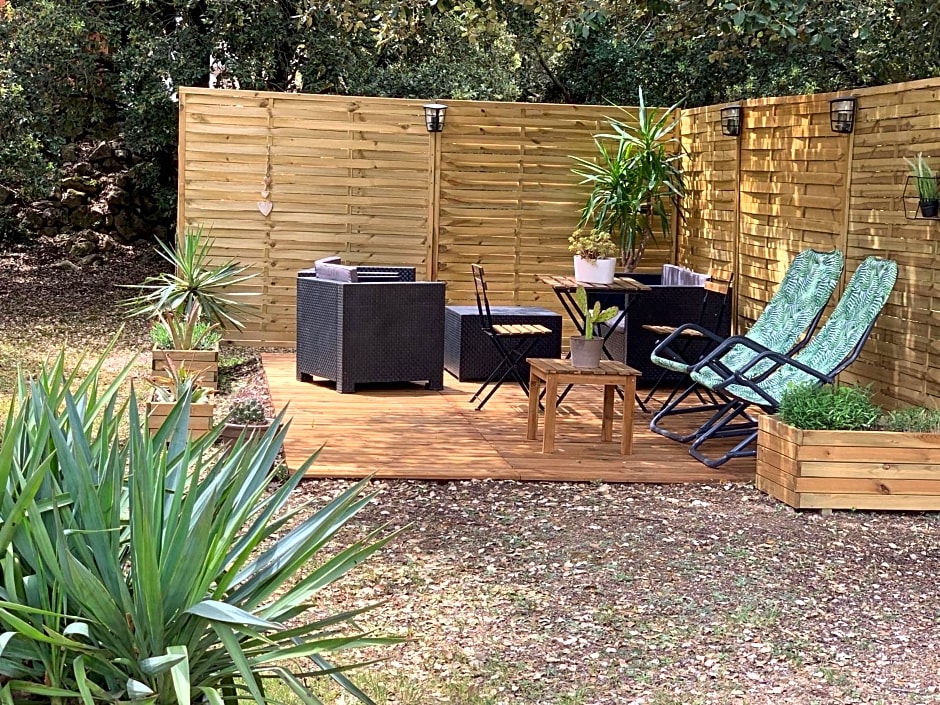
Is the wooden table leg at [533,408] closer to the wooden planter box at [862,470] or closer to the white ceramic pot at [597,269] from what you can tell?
the white ceramic pot at [597,269]

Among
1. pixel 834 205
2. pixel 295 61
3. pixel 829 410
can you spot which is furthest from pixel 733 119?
pixel 295 61

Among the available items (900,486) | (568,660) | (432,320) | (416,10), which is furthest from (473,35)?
(568,660)

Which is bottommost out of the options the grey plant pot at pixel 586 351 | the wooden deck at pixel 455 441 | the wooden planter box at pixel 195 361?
the wooden deck at pixel 455 441

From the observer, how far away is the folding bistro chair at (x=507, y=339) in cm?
723

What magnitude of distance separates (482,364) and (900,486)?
3.68 meters

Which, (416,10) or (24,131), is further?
(24,131)

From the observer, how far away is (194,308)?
24.4 feet

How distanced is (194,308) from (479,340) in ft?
6.45

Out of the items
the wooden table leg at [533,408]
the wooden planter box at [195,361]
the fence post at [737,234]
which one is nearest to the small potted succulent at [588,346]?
the wooden table leg at [533,408]

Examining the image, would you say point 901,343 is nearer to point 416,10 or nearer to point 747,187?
point 747,187

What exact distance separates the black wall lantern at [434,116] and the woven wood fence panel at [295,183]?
96 mm

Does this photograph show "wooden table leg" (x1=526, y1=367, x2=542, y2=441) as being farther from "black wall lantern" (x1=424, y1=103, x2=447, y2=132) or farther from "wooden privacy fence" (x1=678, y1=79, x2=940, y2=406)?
"black wall lantern" (x1=424, y1=103, x2=447, y2=132)

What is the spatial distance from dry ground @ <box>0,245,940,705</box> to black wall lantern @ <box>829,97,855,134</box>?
8.40ft

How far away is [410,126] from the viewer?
9508 millimetres
